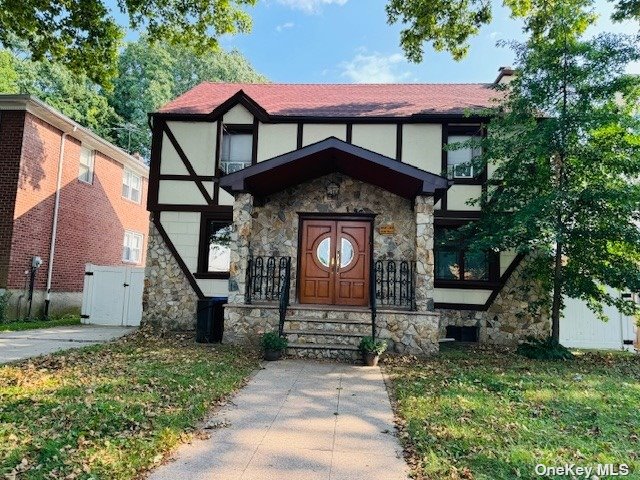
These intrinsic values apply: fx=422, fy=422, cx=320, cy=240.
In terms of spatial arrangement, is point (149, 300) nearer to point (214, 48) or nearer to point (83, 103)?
point (214, 48)

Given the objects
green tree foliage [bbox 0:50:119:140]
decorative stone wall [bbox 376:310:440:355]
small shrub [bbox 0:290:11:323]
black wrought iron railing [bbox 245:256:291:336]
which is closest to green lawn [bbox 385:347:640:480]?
decorative stone wall [bbox 376:310:440:355]

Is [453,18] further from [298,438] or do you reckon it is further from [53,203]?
[53,203]

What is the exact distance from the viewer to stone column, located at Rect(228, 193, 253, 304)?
27.8 feet

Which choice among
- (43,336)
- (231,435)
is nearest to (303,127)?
(43,336)

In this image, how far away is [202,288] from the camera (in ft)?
34.4

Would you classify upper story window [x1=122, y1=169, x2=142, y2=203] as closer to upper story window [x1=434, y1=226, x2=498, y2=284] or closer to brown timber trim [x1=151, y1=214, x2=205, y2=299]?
brown timber trim [x1=151, y1=214, x2=205, y2=299]

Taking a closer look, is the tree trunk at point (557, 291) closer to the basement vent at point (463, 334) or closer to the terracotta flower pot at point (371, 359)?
the basement vent at point (463, 334)

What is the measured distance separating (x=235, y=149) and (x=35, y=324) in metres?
6.64

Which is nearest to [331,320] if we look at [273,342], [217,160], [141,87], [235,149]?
[273,342]

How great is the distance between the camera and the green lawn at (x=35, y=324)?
978 centimetres

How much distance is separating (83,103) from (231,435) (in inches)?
947

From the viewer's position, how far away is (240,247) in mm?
8641

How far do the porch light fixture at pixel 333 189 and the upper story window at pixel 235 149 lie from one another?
239 cm
